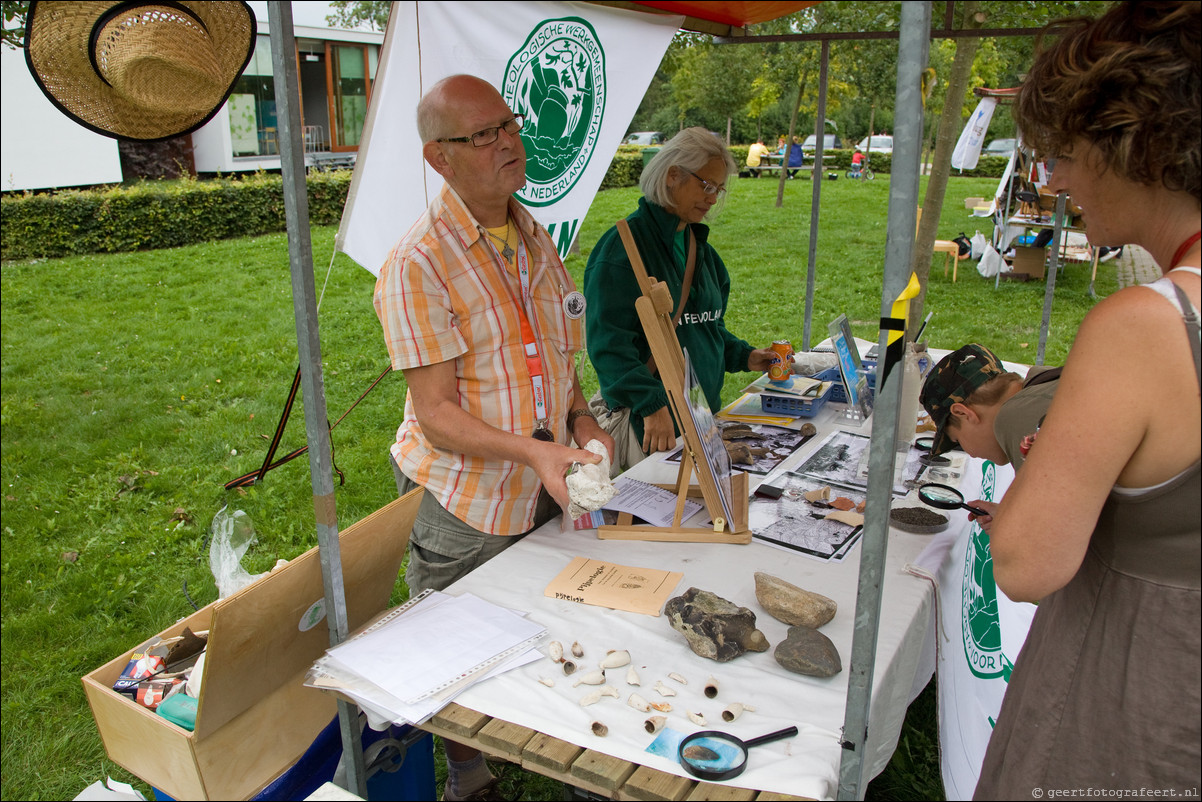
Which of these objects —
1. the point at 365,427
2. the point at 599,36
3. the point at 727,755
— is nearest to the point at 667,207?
the point at 599,36

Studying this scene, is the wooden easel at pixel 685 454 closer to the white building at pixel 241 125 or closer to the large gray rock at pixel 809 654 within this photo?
the large gray rock at pixel 809 654

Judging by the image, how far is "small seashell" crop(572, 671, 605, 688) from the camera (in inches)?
62.1

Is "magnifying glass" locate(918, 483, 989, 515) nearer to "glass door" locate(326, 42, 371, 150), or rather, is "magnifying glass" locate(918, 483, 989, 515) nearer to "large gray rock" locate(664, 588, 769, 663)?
"large gray rock" locate(664, 588, 769, 663)

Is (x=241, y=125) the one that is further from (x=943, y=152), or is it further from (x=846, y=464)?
(x=846, y=464)

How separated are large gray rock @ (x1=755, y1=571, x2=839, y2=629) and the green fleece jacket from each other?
1070 mm

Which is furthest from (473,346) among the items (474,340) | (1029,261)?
(1029,261)

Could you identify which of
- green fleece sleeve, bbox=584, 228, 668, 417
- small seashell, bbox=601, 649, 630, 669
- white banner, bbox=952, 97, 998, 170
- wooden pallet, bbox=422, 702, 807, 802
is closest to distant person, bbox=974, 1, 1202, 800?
wooden pallet, bbox=422, 702, 807, 802

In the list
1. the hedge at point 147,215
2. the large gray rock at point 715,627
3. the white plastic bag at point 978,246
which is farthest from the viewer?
the white plastic bag at point 978,246

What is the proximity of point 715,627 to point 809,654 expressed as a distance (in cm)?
19

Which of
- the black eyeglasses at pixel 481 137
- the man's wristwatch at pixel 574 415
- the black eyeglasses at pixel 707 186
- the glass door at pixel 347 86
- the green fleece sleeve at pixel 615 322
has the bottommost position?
the man's wristwatch at pixel 574 415

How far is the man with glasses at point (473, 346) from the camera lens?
1.93m

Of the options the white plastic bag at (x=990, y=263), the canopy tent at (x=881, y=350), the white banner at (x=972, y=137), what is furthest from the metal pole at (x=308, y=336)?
the white banner at (x=972, y=137)

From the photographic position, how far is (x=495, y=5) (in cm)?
297

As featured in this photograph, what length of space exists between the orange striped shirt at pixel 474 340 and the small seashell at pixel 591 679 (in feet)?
2.10
